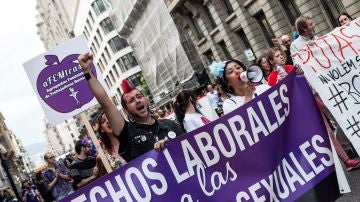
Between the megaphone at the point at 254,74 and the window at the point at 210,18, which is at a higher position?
the window at the point at 210,18

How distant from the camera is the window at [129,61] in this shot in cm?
5819

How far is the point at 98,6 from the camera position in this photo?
190 feet

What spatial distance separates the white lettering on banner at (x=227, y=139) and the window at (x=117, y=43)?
180 ft

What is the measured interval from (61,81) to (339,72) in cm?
433

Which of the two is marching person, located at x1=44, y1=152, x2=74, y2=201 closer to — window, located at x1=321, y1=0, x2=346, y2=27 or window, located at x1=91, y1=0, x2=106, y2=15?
window, located at x1=321, y1=0, x2=346, y2=27

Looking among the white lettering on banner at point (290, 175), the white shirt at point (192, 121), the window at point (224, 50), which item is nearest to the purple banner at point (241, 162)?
the white lettering on banner at point (290, 175)

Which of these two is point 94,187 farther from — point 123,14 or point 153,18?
point 123,14

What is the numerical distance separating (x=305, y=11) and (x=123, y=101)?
1401cm

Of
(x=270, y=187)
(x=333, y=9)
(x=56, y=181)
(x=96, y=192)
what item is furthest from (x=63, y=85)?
(x=333, y=9)

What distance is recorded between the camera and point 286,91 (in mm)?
4383

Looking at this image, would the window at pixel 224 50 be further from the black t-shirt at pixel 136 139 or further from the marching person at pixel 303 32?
the black t-shirt at pixel 136 139

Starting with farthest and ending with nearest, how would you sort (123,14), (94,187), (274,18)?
(123,14) → (274,18) → (94,187)

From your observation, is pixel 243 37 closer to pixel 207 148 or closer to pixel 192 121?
pixel 192 121

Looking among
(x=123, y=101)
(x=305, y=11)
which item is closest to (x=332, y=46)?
(x=123, y=101)
